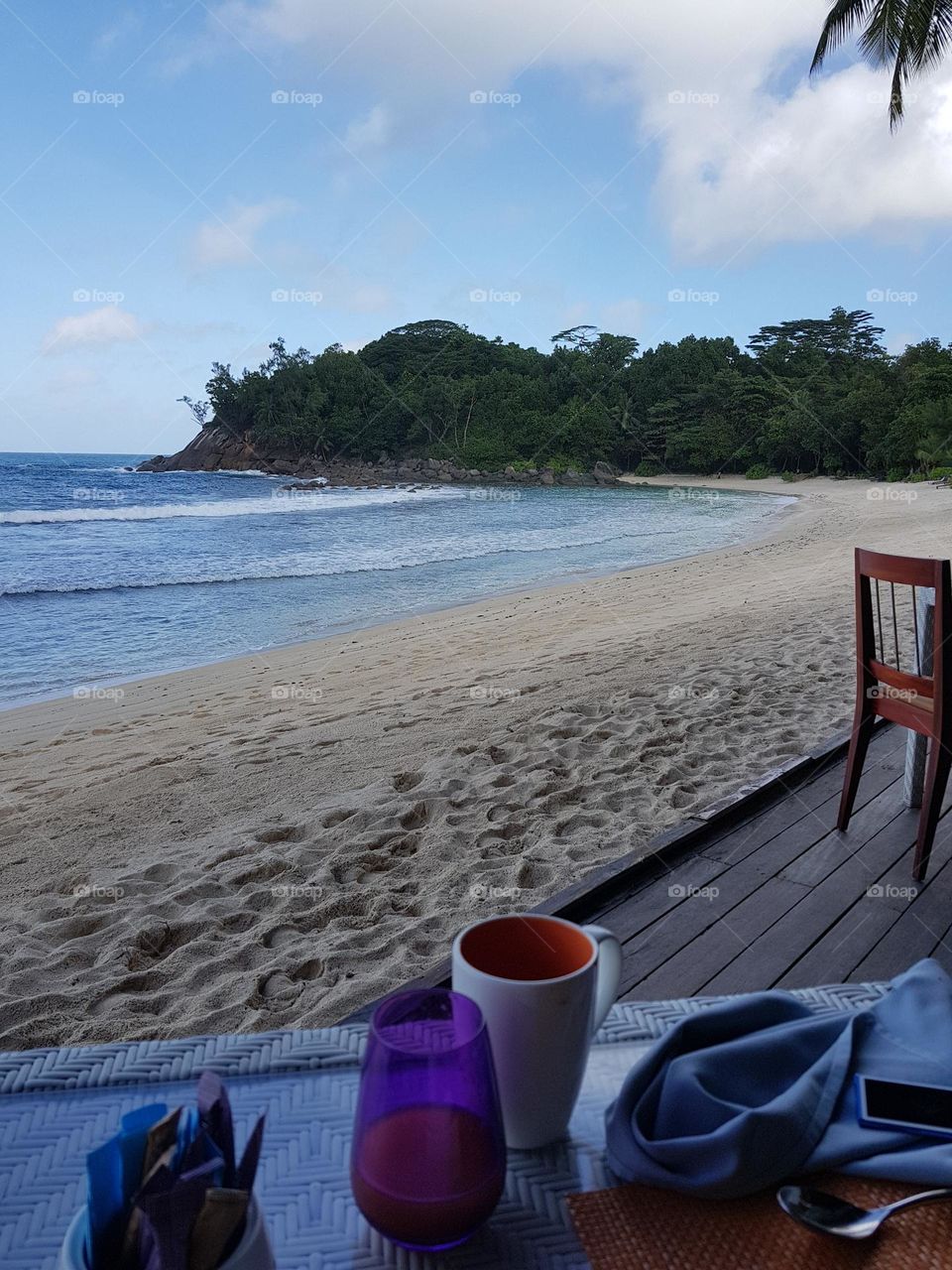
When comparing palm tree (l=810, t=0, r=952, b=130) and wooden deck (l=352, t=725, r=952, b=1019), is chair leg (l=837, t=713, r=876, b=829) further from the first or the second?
palm tree (l=810, t=0, r=952, b=130)

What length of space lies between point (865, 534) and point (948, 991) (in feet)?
52.9

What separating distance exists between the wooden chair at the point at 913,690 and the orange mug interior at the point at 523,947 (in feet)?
5.97

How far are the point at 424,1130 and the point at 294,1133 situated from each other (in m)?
0.22

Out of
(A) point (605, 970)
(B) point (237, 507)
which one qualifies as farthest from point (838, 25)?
(B) point (237, 507)

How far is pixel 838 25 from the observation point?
11.2m

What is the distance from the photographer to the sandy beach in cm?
218

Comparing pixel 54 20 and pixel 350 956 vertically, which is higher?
pixel 54 20

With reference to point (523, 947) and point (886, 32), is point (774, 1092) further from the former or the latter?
point (886, 32)

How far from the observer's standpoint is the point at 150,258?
27.8 m

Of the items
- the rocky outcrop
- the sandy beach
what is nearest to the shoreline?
the sandy beach

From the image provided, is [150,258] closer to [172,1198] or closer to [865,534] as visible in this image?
A: [865,534]

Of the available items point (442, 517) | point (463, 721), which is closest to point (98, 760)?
point (463, 721)

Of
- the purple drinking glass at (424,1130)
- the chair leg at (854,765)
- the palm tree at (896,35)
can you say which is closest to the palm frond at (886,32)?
the palm tree at (896,35)

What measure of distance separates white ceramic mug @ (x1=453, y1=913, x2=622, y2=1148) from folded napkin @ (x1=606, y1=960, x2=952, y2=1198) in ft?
0.21
